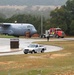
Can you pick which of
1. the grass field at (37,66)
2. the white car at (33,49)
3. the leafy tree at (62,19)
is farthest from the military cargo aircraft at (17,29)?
the grass field at (37,66)

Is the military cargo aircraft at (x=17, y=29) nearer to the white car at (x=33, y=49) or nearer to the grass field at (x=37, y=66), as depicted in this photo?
the white car at (x=33, y=49)

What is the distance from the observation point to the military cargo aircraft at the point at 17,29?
104m

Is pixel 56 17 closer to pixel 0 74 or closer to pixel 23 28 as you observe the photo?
pixel 23 28

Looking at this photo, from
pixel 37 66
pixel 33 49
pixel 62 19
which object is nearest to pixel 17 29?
pixel 62 19

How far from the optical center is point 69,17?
375ft

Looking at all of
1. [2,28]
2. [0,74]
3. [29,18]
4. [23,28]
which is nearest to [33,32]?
[23,28]

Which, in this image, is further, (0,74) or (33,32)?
(33,32)

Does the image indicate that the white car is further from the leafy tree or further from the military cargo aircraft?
the leafy tree

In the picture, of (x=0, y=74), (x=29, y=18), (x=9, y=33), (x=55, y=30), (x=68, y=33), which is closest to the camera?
(x=0, y=74)

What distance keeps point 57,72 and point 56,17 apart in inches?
3729

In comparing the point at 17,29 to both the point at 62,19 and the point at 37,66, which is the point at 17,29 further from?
the point at 37,66

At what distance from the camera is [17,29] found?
106 m

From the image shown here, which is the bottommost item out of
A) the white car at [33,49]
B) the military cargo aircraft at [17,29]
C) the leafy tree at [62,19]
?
the white car at [33,49]

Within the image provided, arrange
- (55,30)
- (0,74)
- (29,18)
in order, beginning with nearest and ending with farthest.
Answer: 1. (0,74)
2. (55,30)
3. (29,18)
